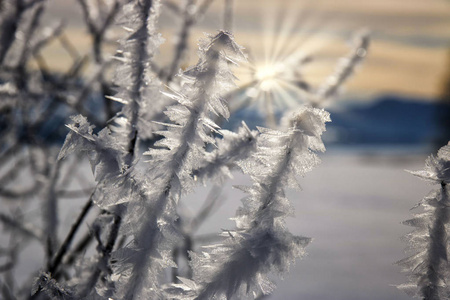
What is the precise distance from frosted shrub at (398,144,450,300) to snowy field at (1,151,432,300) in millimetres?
557

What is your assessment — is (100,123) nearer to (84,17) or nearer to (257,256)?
(84,17)

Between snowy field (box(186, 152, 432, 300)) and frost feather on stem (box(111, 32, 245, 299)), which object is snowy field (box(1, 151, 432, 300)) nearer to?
snowy field (box(186, 152, 432, 300))

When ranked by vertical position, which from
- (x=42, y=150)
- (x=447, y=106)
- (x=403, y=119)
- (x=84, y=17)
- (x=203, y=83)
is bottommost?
(x=203, y=83)

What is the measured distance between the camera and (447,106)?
83.7ft

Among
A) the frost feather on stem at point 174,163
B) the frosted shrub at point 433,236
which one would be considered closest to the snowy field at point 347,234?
the frosted shrub at point 433,236

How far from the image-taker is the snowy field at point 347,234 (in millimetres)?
4867

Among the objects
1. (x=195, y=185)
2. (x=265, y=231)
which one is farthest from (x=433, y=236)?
(x=195, y=185)

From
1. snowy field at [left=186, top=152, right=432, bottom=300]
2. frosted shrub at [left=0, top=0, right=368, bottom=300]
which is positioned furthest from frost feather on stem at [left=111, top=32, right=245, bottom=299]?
snowy field at [left=186, top=152, right=432, bottom=300]

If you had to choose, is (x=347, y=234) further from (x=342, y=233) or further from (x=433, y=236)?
(x=433, y=236)

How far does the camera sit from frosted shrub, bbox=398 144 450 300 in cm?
71

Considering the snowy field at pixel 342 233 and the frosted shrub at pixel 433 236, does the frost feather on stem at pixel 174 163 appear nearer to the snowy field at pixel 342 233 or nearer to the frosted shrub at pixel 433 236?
the frosted shrub at pixel 433 236

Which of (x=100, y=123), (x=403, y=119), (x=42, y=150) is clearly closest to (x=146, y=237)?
(x=100, y=123)

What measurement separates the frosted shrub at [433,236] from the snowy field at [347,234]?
625 millimetres

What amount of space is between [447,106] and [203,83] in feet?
91.9
